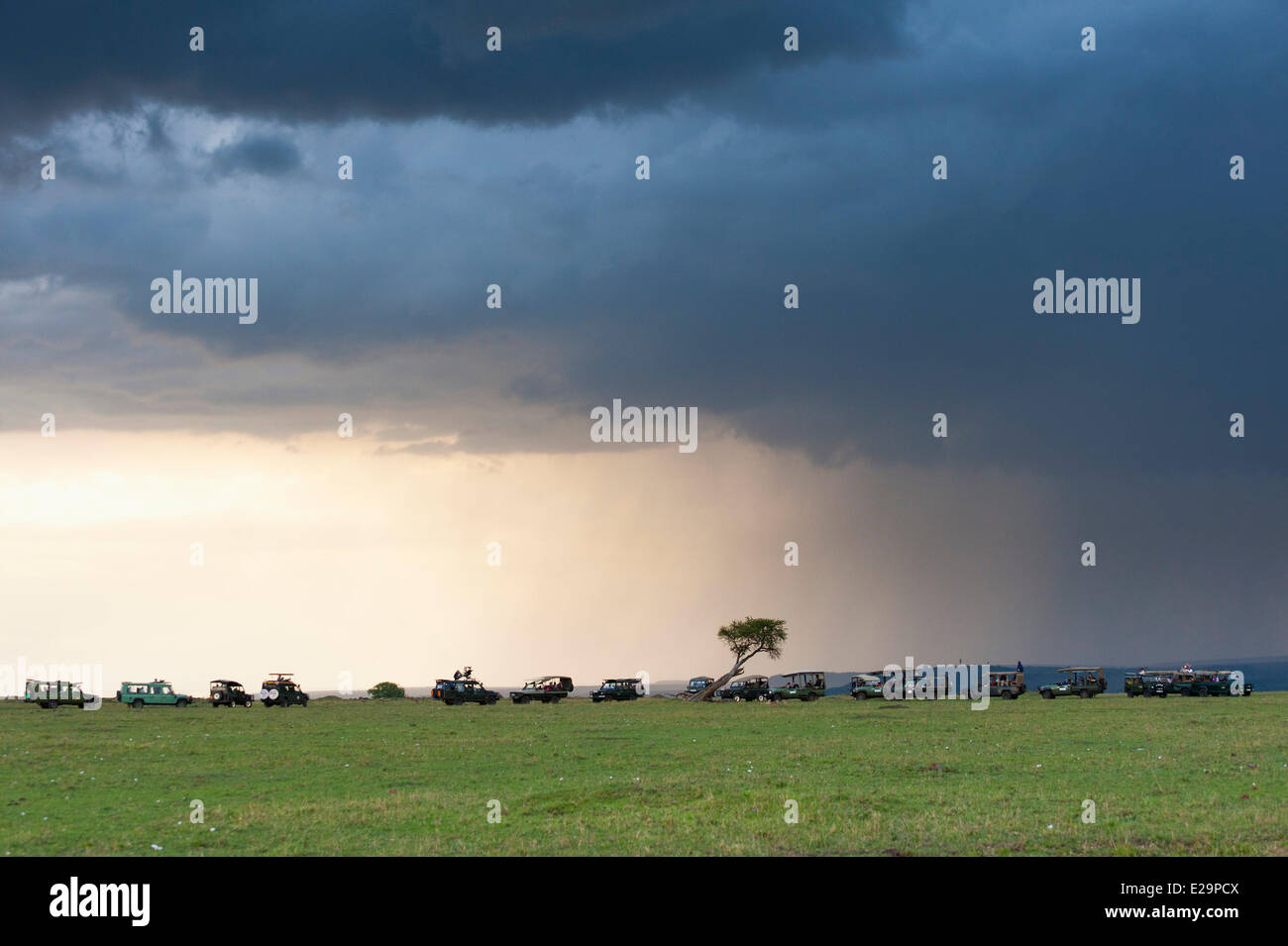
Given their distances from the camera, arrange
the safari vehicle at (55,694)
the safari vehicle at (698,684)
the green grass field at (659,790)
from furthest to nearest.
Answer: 1. the safari vehicle at (698,684)
2. the safari vehicle at (55,694)
3. the green grass field at (659,790)

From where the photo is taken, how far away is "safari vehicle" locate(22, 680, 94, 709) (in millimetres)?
89875

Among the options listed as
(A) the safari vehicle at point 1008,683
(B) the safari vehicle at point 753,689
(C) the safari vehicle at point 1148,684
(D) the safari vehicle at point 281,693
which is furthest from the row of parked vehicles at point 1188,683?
(D) the safari vehicle at point 281,693

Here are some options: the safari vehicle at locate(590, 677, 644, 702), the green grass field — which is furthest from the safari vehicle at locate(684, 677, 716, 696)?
the green grass field

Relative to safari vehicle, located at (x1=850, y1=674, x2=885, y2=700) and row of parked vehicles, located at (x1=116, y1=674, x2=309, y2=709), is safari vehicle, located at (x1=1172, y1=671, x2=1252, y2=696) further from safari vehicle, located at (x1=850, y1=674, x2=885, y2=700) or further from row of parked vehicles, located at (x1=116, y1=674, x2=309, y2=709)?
row of parked vehicles, located at (x1=116, y1=674, x2=309, y2=709)

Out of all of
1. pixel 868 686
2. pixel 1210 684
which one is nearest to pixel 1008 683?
pixel 868 686

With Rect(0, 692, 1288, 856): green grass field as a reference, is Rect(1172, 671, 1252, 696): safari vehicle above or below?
below

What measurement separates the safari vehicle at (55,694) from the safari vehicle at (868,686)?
6370 centimetres

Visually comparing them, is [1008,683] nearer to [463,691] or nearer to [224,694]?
[463,691]

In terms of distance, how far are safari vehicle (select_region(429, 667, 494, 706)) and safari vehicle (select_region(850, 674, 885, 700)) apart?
103 feet

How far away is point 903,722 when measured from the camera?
57.0 meters

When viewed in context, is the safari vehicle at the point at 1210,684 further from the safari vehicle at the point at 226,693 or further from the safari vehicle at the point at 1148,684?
the safari vehicle at the point at 226,693

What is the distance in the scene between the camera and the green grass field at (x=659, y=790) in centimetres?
2056
